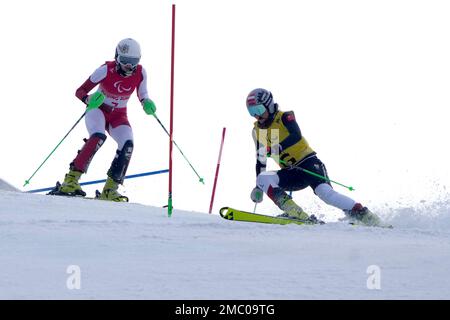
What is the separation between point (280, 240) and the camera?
6.36 metres

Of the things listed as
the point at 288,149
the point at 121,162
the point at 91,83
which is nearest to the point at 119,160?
the point at 121,162

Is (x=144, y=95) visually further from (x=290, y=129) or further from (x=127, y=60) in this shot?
(x=290, y=129)

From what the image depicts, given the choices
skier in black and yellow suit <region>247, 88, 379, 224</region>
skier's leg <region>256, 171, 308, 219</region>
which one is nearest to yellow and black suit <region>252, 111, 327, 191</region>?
skier in black and yellow suit <region>247, 88, 379, 224</region>

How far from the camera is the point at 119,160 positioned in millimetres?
9781

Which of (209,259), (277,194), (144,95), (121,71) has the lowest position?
(209,259)

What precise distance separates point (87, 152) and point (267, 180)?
7.35 ft

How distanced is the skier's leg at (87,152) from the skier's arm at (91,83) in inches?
8.3

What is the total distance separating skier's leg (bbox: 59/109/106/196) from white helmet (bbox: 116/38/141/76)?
595 mm

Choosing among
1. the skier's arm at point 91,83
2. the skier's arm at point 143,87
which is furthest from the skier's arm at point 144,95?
the skier's arm at point 91,83

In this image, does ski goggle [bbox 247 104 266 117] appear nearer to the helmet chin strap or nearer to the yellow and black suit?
the yellow and black suit

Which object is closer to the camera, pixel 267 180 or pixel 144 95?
pixel 267 180

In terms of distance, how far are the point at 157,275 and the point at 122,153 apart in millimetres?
5197
